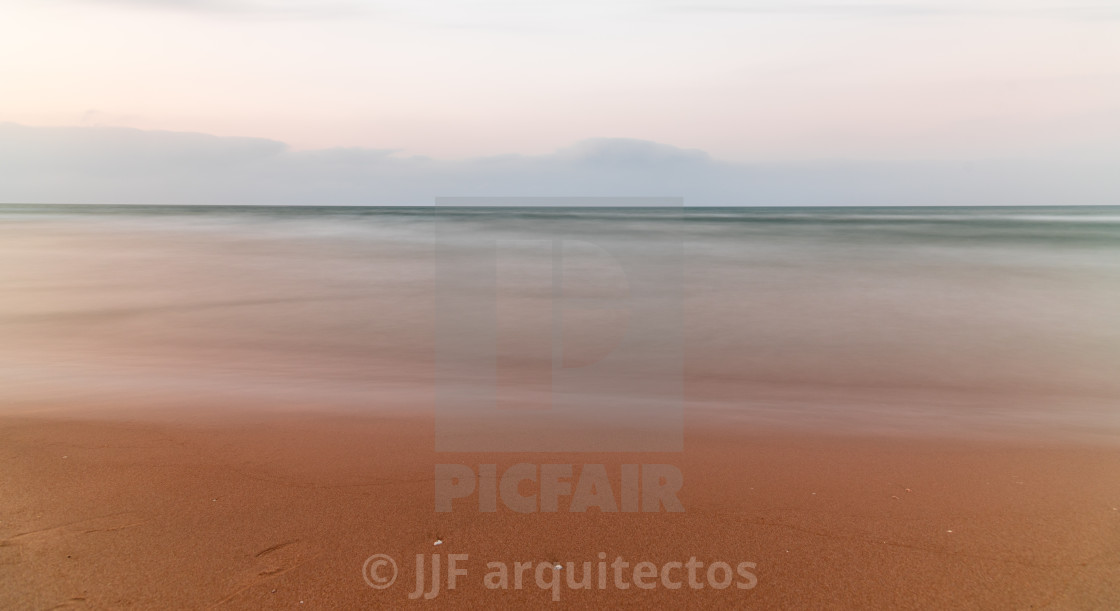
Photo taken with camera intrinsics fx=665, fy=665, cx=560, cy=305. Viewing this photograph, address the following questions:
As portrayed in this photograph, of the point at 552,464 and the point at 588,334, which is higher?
the point at 588,334

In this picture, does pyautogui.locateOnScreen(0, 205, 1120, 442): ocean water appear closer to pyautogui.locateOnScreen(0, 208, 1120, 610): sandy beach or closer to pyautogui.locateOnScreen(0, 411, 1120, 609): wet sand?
pyautogui.locateOnScreen(0, 208, 1120, 610): sandy beach

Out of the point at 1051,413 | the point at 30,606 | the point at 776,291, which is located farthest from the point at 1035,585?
the point at 776,291

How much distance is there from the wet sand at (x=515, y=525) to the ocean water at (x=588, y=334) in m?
0.75

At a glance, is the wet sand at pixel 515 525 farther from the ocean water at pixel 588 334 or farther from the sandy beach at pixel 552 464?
the ocean water at pixel 588 334

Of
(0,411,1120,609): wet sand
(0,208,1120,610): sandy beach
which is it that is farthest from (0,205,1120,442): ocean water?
(0,411,1120,609): wet sand

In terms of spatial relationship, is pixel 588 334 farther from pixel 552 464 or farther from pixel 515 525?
pixel 515 525

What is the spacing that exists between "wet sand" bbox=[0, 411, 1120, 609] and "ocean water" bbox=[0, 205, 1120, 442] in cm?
75

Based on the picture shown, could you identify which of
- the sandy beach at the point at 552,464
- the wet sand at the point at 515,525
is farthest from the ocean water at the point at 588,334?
the wet sand at the point at 515,525

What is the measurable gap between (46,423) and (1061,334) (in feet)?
31.6

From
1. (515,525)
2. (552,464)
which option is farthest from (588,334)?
(515,525)

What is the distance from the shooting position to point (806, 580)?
2.19 m

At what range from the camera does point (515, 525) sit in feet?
8.26

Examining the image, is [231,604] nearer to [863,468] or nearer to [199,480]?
[199,480]

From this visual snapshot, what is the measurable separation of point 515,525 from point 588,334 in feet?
16.6
